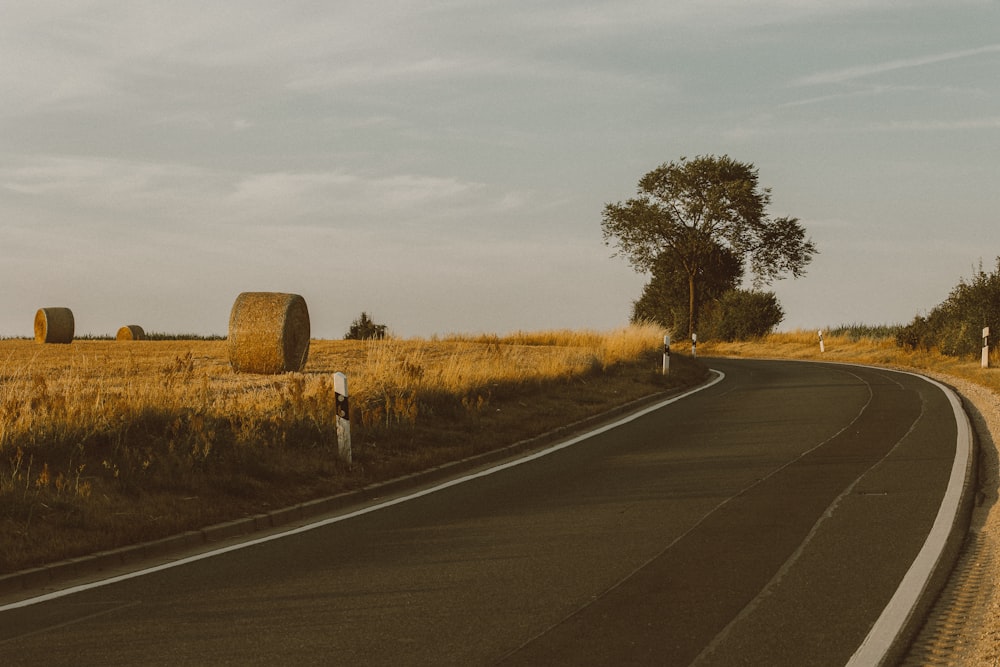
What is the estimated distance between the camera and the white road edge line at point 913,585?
5.48m

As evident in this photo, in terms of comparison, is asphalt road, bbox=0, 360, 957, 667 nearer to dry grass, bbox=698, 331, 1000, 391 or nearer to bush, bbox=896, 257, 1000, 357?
dry grass, bbox=698, 331, 1000, 391

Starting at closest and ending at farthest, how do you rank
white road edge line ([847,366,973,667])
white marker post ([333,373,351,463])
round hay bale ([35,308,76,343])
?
white road edge line ([847,366,973,667]), white marker post ([333,373,351,463]), round hay bale ([35,308,76,343])

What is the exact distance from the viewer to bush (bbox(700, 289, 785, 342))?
53.6 meters

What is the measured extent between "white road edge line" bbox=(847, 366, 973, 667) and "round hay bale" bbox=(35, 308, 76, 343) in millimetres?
33928

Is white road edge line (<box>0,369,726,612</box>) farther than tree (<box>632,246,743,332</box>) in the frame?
No

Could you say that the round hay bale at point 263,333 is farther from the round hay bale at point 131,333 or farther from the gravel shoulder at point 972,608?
the round hay bale at point 131,333

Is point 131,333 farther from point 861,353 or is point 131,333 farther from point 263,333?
point 861,353

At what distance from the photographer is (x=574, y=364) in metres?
22.9

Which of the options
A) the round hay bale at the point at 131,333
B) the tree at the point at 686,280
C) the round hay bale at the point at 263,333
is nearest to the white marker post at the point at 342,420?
the round hay bale at the point at 263,333

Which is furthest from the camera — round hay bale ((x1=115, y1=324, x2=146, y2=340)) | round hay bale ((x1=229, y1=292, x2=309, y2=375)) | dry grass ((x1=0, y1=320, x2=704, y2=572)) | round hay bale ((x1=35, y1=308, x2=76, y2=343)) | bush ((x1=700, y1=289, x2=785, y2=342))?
bush ((x1=700, y1=289, x2=785, y2=342))

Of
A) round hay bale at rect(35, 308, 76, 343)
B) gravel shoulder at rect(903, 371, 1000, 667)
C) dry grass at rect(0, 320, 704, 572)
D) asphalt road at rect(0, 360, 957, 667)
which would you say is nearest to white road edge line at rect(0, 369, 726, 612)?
asphalt road at rect(0, 360, 957, 667)

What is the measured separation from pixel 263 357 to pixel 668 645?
1853 cm

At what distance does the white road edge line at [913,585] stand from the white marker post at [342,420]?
6.26m

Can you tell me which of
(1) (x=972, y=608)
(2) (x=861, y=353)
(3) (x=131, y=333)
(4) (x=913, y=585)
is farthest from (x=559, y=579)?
(3) (x=131, y=333)
